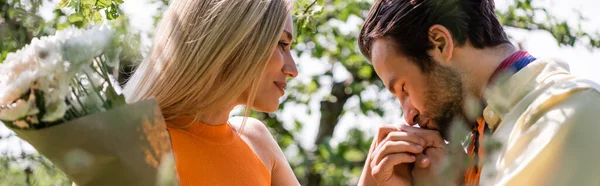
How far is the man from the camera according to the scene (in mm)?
2258

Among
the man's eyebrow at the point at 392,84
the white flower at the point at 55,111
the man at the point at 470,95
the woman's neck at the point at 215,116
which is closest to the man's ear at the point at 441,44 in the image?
the man at the point at 470,95

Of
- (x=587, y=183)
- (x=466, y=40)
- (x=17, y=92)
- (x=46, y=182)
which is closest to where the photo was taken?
(x=17, y=92)

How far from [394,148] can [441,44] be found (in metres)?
0.34

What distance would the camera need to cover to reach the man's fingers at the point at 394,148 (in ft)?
9.16

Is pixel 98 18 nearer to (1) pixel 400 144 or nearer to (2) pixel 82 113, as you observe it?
(1) pixel 400 144

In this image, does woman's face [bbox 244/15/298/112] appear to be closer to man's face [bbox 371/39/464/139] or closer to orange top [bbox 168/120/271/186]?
A: orange top [bbox 168/120/271/186]

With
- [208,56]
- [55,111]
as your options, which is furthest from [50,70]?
[208,56]

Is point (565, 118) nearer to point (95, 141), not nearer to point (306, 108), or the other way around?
point (95, 141)

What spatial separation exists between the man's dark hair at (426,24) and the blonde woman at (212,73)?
0.31 meters

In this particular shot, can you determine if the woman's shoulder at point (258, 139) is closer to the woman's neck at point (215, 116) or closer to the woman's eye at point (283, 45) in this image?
the woman's neck at point (215, 116)

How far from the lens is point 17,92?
1750 millimetres

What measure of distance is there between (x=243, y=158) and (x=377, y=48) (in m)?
0.54

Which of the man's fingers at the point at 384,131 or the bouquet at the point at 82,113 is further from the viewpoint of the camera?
the man's fingers at the point at 384,131

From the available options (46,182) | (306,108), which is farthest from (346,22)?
(46,182)
